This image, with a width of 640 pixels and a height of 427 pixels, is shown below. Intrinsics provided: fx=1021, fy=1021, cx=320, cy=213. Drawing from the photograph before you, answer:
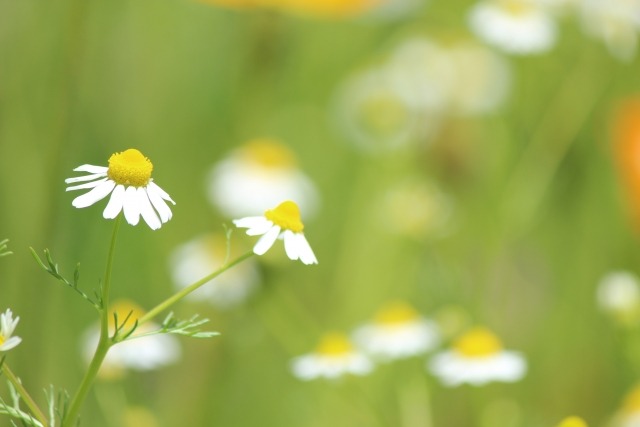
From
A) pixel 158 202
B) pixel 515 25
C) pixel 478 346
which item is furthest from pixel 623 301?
pixel 158 202

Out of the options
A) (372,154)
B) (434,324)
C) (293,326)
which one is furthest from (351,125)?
(434,324)

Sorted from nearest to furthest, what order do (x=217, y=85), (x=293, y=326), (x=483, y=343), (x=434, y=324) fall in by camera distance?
1. (x=483, y=343)
2. (x=434, y=324)
3. (x=293, y=326)
4. (x=217, y=85)

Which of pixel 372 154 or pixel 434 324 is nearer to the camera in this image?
pixel 434 324

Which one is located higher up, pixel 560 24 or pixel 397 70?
pixel 560 24

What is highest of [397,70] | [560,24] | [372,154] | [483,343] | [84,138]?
[560,24]

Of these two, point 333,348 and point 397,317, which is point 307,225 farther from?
point 333,348

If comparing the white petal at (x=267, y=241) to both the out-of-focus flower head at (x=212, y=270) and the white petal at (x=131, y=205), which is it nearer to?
the white petal at (x=131, y=205)

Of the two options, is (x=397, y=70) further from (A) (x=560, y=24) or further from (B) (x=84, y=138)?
(B) (x=84, y=138)
